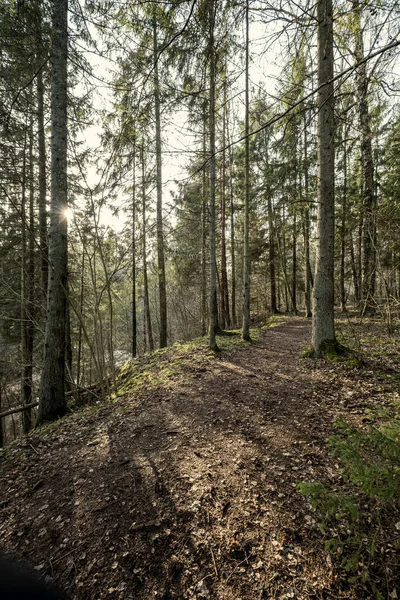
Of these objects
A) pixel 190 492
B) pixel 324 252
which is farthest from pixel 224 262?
pixel 190 492

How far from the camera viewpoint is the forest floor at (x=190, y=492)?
5.51 feet

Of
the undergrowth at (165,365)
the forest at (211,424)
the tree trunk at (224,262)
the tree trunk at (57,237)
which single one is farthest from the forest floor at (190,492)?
the tree trunk at (224,262)

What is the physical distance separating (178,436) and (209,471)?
877 mm

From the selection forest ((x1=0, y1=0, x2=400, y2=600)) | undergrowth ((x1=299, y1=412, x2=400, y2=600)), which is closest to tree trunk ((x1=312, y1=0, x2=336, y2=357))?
forest ((x1=0, y1=0, x2=400, y2=600))

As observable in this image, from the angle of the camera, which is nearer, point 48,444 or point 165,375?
point 48,444

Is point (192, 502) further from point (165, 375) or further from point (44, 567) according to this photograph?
point (165, 375)

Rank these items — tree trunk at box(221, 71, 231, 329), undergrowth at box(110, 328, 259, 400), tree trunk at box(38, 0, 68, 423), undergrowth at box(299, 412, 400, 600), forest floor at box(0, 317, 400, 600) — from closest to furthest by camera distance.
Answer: undergrowth at box(299, 412, 400, 600)
forest floor at box(0, 317, 400, 600)
tree trunk at box(38, 0, 68, 423)
undergrowth at box(110, 328, 259, 400)
tree trunk at box(221, 71, 231, 329)

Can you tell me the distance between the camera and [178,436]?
334 cm

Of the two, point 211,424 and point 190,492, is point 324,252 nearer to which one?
point 211,424

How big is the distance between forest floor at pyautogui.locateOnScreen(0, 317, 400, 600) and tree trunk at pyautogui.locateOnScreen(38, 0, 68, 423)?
73 centimetres

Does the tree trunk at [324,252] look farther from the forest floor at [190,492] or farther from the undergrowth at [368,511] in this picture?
the undergrowth at [368,511]

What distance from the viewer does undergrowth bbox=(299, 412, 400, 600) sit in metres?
1.35

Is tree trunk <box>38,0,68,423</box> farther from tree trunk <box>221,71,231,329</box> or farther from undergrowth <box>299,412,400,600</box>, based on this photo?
tree trunk <box>221,71,231,329</box>

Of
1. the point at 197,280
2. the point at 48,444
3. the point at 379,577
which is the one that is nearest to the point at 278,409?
the point at 379,577
